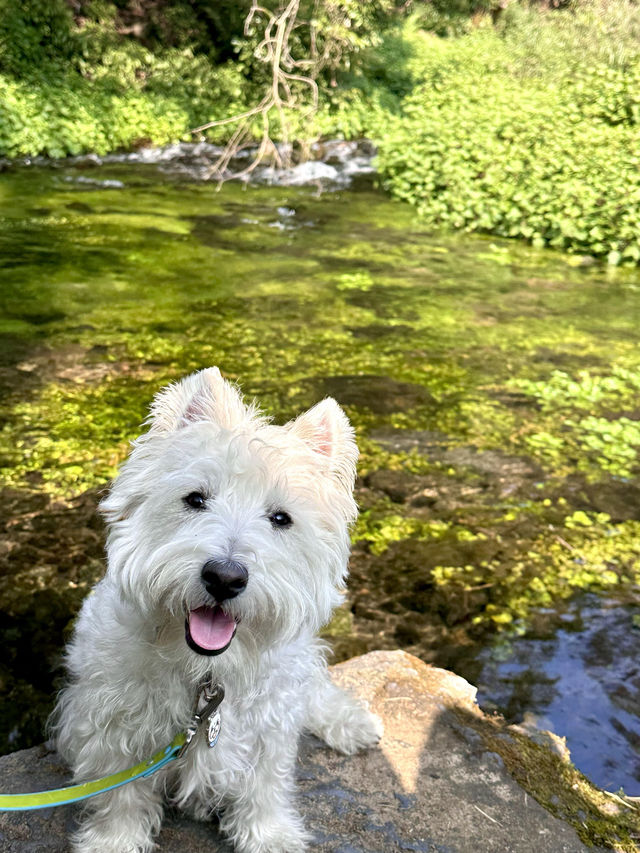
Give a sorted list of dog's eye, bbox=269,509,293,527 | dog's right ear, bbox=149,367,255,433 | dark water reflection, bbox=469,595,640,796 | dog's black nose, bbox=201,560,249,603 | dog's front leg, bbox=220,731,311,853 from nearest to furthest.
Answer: dog's black nose, bbox=201,560,249,603, dog's eye, bbox=269,509,293,527, dog's right ear, bbox=149,367,255,433, dog's front leg, bbox=220,731,311,853, dark water reflection, bbox=469,595,640,796

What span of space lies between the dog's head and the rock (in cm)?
95

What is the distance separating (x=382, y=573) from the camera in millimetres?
5098

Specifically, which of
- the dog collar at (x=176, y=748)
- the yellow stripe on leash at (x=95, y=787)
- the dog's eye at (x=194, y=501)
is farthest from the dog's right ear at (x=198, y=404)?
the yellow stripe on leash at (x=95, y=787)

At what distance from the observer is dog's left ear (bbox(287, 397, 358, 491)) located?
8.58 feet

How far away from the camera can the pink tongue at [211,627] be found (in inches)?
87.4

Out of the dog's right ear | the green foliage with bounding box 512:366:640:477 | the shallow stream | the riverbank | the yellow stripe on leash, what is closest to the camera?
the yellow stripe on leash

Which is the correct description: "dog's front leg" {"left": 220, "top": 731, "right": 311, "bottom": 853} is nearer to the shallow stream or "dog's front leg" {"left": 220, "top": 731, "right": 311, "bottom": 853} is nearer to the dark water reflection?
the shallow stream

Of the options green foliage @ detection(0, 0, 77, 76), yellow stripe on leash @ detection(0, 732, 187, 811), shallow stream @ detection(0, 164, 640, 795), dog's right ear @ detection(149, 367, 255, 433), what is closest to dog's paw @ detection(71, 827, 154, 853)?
yellow stripe on leash @ detection(0, 732, 187, 811)

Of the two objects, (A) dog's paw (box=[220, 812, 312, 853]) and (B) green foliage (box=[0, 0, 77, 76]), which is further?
(B) green foliage (box=[0, 0, 77, 76])

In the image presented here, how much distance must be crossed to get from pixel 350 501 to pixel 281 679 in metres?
0.66

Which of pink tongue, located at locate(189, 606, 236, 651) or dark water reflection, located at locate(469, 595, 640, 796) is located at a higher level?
pink tongue, located at locate(189, 606, 236, 651)

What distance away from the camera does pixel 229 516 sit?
2.30 m

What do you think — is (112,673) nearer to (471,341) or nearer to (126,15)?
(471,341)

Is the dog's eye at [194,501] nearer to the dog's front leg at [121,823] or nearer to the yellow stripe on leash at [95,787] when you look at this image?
the yellow stripe on leash at [95,787]
